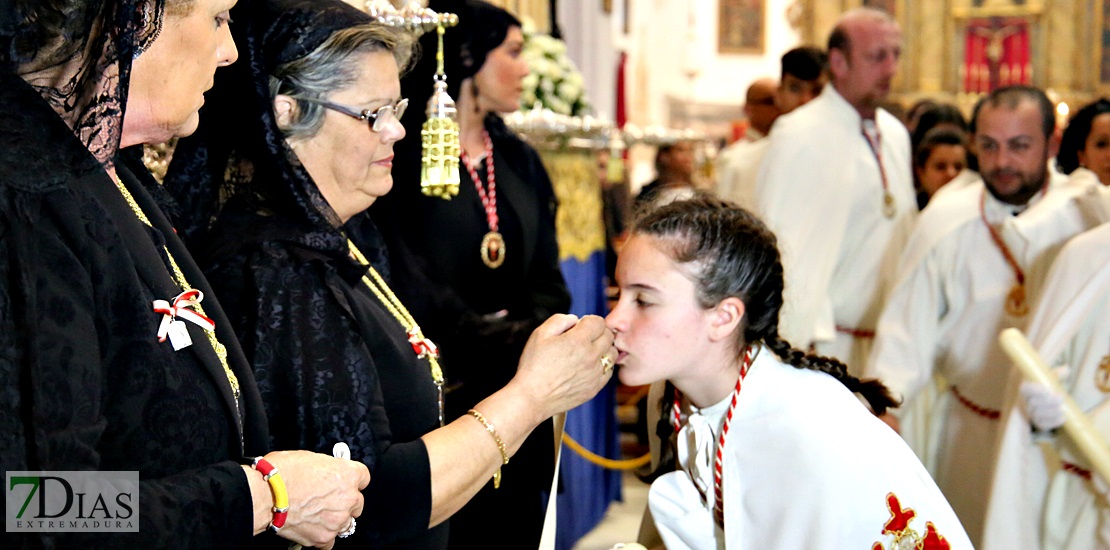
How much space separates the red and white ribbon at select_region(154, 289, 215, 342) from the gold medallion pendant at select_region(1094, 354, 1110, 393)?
2718 millimetres

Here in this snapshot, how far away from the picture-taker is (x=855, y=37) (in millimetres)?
5309

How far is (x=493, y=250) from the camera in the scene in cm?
378

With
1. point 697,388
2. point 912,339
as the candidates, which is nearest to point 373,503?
point 697,388

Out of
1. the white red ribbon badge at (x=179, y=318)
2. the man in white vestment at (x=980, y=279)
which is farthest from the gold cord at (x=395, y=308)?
the man in white vestment at (x=980, y=279)

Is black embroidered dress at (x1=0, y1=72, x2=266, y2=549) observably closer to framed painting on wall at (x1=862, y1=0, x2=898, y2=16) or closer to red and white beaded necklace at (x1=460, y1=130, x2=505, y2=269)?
red and white beaded necklace at (x1=460, y1=130, x2=505, y2=269)

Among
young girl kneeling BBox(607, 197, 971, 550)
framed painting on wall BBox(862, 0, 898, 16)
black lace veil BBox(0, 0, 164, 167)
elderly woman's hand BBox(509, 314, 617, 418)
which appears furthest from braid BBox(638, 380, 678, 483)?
framed painting on wall BBox(862, 0, 898, 16)

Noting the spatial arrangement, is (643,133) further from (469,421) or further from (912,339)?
(469,421)

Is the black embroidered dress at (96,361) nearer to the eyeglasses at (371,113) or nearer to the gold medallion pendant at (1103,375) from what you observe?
the eyeglasses at (371,113)

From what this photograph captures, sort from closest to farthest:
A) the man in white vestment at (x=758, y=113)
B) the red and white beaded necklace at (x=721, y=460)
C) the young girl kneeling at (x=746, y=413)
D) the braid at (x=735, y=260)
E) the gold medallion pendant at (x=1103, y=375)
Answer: the young girl kneeling at (x=746, y=413) < the red and white beaded necklace at (x=721, y=460) < the braid at (x=735, y=260) < the gold medallion pendant at (x=1103, y=375) < the man in white vestment at (x=758, y=113)

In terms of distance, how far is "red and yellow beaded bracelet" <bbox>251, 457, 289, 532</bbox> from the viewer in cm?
158

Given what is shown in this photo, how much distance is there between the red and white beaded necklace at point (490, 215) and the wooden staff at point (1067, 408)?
1551mm

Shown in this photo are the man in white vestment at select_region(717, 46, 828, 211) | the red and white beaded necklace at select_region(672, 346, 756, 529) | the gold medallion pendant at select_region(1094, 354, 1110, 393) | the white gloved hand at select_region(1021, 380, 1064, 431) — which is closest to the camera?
the red and white beaded necklace at select_region(672, 346, 756, 529)

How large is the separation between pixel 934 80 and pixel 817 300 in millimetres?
13185

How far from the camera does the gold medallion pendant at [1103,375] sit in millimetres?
3395
